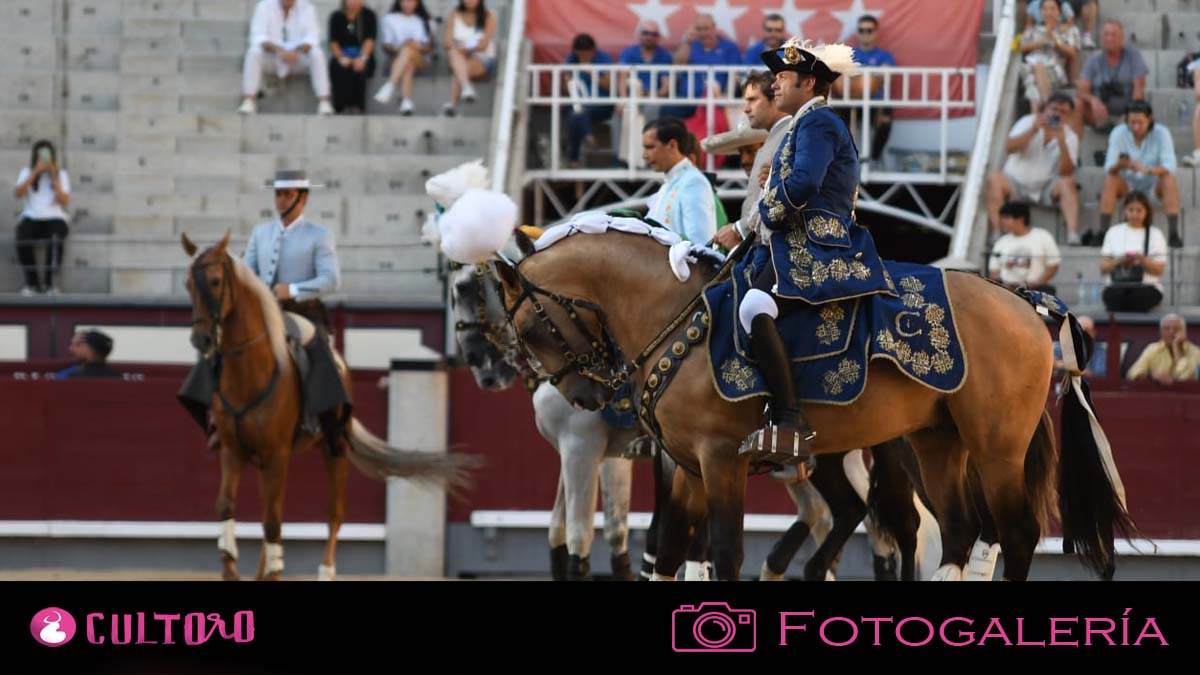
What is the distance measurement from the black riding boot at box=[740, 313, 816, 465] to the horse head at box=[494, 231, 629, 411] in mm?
571

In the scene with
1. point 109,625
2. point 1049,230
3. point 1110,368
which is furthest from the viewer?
point 1049,230

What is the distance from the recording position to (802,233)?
6477mm

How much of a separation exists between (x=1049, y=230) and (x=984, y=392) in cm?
787

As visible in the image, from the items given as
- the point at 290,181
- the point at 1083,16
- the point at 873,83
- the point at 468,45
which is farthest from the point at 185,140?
the point at 1083,16

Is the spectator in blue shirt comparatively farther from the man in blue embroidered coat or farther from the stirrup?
the stirrup

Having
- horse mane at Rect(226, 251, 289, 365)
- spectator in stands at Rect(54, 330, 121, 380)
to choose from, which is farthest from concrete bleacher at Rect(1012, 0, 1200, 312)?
spectator in stands at Rect(54, 330, 121, 380)

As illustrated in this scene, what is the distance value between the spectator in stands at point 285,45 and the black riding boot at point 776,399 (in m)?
9.59

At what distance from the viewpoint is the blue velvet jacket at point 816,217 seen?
6.36 m

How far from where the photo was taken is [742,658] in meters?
4.95

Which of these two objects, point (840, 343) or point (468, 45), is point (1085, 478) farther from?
point (468, 45)

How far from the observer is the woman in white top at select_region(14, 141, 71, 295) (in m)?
14.4

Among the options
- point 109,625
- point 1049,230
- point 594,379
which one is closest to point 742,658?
point 109,625

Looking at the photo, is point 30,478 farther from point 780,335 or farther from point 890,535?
point 780,335

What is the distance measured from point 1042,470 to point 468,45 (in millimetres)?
9156
